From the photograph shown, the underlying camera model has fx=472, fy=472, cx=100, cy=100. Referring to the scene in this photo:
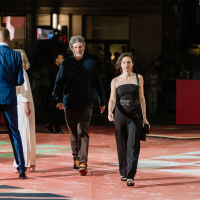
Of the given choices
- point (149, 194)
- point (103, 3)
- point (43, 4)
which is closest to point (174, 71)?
point (103, 3)

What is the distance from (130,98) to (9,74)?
158cm

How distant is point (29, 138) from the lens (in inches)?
266

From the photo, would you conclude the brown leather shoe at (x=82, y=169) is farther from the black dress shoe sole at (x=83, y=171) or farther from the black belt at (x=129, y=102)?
the black belt at (x=129, y=102)

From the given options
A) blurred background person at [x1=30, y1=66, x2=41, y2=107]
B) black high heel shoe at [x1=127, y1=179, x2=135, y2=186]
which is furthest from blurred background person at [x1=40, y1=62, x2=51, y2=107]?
black high heel shoe at [x1=127, y1=179, x2=135, y2=186]

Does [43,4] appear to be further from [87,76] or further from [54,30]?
[87,76]

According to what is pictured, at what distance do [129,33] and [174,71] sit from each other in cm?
516

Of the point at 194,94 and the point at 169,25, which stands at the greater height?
the point at 169,25

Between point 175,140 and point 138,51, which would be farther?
point 138,51

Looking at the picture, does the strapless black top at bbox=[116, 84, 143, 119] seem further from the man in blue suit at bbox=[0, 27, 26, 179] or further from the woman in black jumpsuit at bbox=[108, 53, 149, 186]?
the man in blue suit at bbox=[0, 27, 26, 179]

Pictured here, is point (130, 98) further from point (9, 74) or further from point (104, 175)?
point (9, 74)

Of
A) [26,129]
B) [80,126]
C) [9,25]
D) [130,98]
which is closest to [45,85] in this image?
[9,25]

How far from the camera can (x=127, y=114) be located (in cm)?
606

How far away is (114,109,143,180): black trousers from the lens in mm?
5902

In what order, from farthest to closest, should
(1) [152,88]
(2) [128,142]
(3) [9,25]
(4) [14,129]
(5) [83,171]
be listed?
(3) [9,25] < (1) [152,88] < (5) [83,171] < (4) [14,129] < (2) [128,142]
